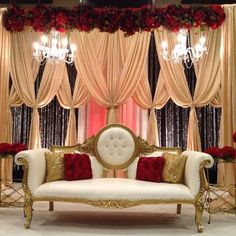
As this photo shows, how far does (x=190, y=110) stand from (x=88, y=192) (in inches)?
140

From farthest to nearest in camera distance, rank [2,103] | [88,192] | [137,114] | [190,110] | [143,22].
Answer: [137,114] → [190,110] → [2,103] → [143,22] → [88,192]

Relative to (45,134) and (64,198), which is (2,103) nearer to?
(45,134)

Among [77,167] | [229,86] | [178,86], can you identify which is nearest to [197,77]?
[178,86]

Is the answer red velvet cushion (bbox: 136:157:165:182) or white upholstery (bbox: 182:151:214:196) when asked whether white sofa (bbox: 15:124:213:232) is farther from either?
red velvet cushion (bbox: 136:157:165:182)

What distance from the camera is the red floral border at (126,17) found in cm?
539

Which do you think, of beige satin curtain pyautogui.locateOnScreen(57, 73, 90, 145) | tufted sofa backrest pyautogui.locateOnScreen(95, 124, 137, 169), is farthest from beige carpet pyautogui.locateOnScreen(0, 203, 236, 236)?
beige satin curtain pyautogui.locateOnScreen(57, 73, 90, 145)

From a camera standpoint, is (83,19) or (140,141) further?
(83,19)

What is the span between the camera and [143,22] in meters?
5.40

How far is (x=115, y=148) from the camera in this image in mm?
4336

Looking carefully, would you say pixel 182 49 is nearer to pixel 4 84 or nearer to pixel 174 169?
pixel 174 169

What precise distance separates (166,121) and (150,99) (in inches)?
29.6

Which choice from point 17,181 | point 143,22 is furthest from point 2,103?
point 143,22

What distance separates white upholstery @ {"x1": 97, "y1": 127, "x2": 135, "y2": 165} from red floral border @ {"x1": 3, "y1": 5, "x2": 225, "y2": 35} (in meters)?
1.83

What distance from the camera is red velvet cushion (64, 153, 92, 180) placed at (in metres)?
4.05
